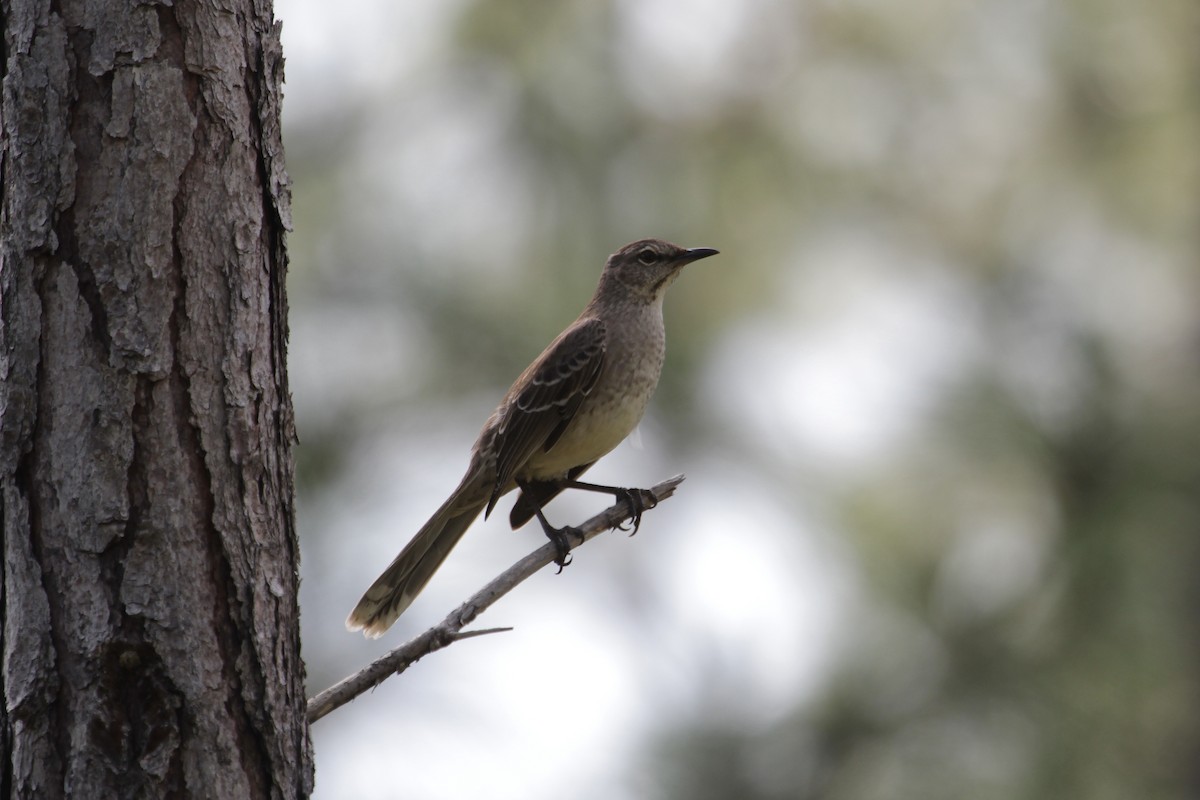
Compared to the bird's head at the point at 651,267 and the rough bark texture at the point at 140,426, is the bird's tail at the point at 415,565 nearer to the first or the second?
the bird's head at the point at 651,267

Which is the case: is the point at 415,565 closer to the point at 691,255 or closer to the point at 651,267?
the point at 651,267

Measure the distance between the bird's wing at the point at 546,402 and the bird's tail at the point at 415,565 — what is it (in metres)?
0.18

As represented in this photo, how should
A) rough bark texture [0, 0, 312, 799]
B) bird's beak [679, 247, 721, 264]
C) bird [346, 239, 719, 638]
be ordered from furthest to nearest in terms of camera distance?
bird's beak [679, 247, 721, 264], bird [346, 239, 719, 638], rough bark texture [0, 0, 312, 799]

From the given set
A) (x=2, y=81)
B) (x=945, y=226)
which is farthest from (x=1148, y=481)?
(x=2, y=81)

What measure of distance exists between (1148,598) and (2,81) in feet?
18.0

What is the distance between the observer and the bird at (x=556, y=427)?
5457mm

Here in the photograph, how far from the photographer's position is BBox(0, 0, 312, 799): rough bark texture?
2.56 m

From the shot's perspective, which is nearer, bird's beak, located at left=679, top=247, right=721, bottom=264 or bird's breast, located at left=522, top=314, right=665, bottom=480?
bird's breast, located at left=522, top=314, right=665, bottom=480

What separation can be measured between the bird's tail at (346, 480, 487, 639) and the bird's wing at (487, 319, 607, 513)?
0.59ft

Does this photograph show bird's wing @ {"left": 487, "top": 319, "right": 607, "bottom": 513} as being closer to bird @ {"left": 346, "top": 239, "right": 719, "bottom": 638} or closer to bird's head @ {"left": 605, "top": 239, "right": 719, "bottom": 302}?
bird @ {"left": 346, "top": 239, "right": 719, "bottom": 638}

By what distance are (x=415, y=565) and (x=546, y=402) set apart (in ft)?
2.94

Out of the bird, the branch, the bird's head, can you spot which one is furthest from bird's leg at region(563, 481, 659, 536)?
the branch

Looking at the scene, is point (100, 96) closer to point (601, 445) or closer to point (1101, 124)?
point (601, 445)

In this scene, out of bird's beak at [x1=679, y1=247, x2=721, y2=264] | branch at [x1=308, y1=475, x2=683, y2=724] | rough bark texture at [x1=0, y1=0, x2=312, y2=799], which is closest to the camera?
rough bark texture at [x1=0, y1=0, x2=312, y2=799]
